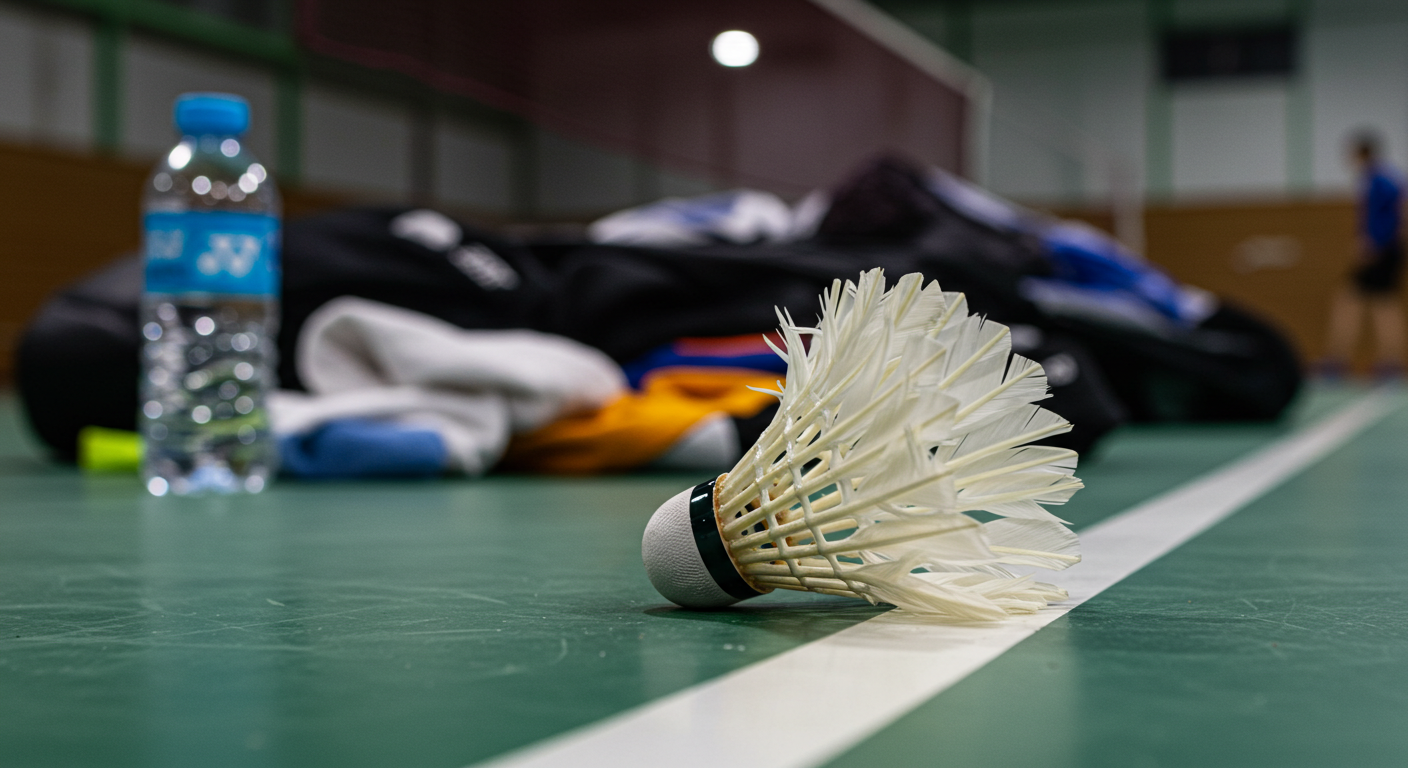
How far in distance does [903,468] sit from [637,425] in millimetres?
1968

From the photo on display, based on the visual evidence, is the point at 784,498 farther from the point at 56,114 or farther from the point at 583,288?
the point at 56,114

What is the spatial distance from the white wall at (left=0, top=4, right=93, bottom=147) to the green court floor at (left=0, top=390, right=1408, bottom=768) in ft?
28.6

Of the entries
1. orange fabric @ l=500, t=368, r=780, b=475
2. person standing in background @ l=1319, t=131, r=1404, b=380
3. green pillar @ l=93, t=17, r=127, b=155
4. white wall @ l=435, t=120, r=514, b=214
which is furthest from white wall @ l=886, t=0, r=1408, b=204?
orange fabric @ l=500, t=368, r=780, b=475

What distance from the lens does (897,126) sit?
9.29m

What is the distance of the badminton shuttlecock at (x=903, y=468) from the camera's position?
38.5 inches

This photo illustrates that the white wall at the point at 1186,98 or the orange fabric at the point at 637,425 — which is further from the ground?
the white wall at the point at 1186,98

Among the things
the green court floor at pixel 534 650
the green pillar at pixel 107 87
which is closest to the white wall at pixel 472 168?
the green pillar at pixel 107 87

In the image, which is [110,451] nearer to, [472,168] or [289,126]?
[289,126]

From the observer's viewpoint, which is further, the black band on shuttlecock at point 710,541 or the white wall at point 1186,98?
the white wall at point 1186,98

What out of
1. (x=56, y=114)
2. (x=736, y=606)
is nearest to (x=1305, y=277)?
(x=56, y=114)

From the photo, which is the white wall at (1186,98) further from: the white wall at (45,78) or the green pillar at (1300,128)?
the white wall at (45,78)

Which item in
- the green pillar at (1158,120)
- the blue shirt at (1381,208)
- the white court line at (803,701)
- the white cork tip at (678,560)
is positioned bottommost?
the white court line at (803,701)

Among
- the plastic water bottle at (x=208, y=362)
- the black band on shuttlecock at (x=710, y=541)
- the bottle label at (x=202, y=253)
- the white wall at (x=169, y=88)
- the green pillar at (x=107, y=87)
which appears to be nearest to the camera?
the black band on shuttlecock at (x=710, y=541)

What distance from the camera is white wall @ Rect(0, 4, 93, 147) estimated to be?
381 inches
